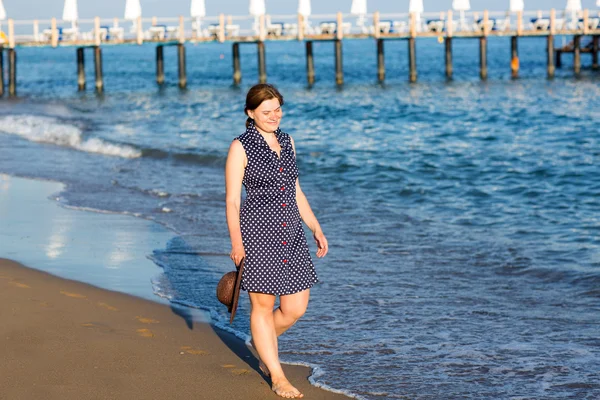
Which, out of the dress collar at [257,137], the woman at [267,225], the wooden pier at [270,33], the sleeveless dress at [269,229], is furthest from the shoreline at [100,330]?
the wooden pier at [270,33]

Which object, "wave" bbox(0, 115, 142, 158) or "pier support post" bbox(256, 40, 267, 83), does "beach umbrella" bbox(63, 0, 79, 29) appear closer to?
"pier support post" bbox(256, 40, 267, 83)

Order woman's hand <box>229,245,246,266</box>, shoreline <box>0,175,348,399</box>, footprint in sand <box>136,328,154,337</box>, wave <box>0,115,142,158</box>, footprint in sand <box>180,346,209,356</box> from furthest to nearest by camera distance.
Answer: wave <box>0,115,142,158</box>
footprint in sand <box>136,328,154,337</box>
footprint in sand <box>180,346,209,356</box>
shoreline <box>0,175,348,399</box>
woman's hand <box>229,245,246,266</box>

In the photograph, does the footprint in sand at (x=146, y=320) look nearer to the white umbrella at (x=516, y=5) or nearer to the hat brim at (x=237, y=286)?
the hat brim at (x=237, y=286)

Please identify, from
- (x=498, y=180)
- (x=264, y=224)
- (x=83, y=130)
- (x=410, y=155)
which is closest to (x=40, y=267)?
(x=264, y=224)

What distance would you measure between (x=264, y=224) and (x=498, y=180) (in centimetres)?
918

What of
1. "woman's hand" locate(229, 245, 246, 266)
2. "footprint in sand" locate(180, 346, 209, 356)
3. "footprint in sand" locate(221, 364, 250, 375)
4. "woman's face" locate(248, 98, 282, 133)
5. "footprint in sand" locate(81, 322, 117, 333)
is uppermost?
"woman's face" locate(248, 98, 282, 133)

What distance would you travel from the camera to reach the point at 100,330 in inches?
202

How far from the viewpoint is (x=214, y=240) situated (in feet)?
27.5

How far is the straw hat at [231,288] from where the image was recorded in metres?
4.17

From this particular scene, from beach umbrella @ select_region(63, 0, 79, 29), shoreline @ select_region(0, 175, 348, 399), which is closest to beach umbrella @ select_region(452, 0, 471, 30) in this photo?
beach umbrella @ select_region(63, 0, 79, 29)

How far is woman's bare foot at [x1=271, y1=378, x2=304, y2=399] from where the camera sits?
424 cm

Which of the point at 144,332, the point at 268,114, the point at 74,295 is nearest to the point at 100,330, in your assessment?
the point at 144,332

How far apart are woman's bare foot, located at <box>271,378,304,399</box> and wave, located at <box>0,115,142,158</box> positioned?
12592mm

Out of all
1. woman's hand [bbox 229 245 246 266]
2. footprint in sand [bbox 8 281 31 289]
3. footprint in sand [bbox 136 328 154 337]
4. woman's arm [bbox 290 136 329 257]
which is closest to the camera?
woman's hand [bbox 229 245 246 266]
